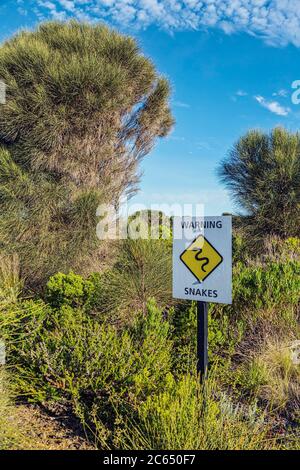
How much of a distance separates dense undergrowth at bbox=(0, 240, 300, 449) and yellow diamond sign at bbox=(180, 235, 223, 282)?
2.43 feet

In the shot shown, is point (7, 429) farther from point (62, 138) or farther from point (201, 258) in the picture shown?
point (62, 138)

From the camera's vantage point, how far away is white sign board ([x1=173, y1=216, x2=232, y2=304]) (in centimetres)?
287

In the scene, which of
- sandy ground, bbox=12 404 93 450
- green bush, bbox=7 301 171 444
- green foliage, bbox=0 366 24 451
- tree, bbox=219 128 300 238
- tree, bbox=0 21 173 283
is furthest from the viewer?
tree, bbox=219 128 300 238

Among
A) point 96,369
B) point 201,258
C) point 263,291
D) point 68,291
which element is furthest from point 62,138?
point 201,258

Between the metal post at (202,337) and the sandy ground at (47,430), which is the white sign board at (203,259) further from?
the sandy ground at (47,430)

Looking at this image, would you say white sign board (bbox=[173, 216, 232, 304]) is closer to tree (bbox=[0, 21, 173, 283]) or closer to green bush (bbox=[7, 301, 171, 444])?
green bush (bbox=[7, 301, 171, 444])

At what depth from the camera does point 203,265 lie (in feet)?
9.76

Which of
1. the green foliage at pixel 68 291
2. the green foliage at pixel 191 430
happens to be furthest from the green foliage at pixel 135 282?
the green foliage at pixel 191 430

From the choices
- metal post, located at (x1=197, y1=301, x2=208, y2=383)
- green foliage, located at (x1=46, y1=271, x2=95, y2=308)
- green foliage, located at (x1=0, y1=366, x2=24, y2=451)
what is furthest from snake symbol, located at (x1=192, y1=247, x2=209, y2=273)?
green foliage, located at (x1=46, y1=271, x2=95, y2=308)

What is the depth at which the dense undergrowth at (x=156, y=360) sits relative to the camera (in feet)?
8.63

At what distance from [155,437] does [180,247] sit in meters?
1.29

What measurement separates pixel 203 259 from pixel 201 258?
0.06 feet

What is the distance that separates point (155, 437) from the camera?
8.31 ft

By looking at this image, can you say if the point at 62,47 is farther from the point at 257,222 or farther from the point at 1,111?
the point at 257,222
